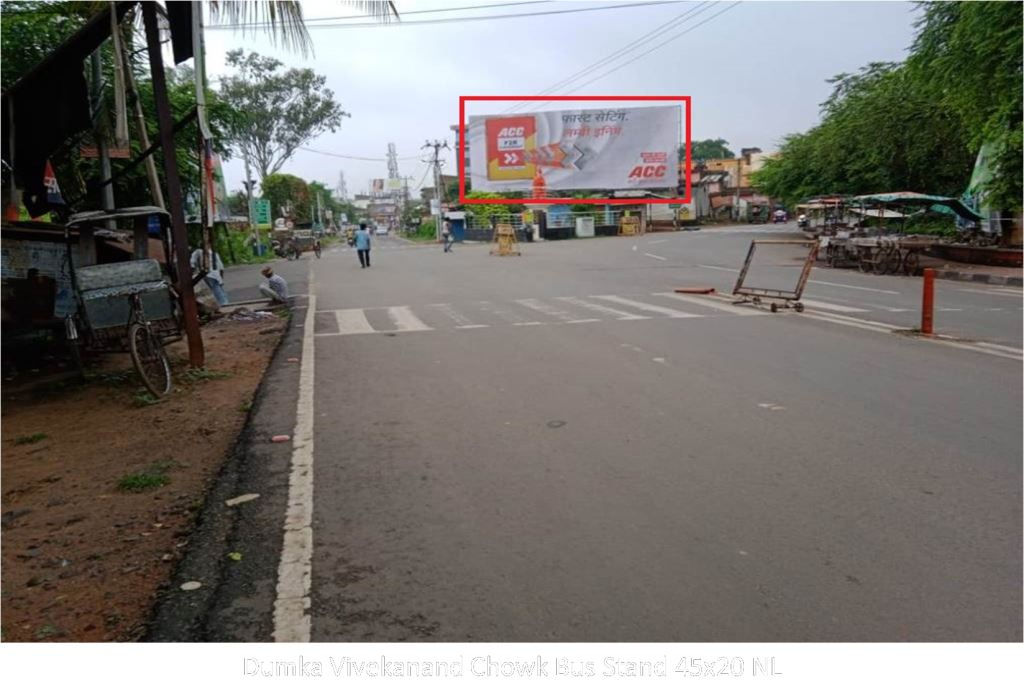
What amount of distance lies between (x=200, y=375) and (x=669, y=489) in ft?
18.2

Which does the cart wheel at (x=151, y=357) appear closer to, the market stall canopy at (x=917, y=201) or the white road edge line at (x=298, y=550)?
the white road edge line at (x=298, y=550)

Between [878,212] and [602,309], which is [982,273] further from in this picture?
[602,309]

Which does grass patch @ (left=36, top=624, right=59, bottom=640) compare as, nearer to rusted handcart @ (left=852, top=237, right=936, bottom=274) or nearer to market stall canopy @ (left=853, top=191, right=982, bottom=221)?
rusted handcart @ (left=852, top=237, right=936, bottom=274)

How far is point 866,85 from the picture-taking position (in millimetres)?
34094

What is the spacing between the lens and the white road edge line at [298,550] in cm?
304

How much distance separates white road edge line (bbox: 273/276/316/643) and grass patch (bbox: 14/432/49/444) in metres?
1.97

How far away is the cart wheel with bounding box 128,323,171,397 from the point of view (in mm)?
7211

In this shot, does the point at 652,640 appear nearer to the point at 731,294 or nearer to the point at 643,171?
the point at 731,294

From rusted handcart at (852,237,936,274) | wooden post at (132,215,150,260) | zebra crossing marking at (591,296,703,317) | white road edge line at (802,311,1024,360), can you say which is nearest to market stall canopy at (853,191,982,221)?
rusted handcart at (852,237,936,274)

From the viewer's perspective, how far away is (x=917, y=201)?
72.8 ft

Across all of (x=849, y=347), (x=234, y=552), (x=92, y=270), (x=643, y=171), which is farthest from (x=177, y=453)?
(x=643, y=171)

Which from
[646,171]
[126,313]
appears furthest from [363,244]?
[646,171]

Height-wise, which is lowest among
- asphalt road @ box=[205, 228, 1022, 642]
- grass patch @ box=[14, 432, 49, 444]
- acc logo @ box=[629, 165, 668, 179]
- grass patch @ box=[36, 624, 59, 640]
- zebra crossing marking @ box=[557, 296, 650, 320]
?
grass patch @ box=[14, 432, 49, 444]

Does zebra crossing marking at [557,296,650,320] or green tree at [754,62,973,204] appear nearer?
zebra crossing marking at [557,296,650,320]
